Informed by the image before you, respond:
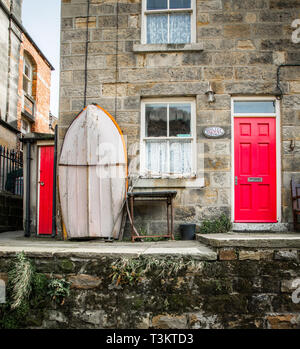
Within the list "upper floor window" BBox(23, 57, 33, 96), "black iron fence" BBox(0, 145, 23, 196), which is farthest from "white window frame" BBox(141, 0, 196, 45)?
"upper floor window" BBox(23, 57, 33, 96)

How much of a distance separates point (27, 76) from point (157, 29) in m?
8.70

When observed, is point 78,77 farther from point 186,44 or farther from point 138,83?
point 186,44

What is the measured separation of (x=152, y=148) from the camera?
6.05 metres

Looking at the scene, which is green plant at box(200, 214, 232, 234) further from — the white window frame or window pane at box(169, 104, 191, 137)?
the white window frame

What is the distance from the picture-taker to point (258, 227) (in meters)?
5.75

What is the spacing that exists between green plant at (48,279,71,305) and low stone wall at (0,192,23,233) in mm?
4557

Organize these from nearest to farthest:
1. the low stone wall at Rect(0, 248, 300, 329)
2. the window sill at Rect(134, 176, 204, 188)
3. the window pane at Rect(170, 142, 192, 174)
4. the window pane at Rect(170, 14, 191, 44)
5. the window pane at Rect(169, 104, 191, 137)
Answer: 1. the low stone wall at Rect(0, 248, 300, 329)
2. the window sill at Rect(134, 176, 204, 188)
3. the window pane at Rect(170, 142, 192, 174)
4. the window pane at Rect(169, 104, 191, 137)
5. the window pane at Rect(170, 14, 191, 44)

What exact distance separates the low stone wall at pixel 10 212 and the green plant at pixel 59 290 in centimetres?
456

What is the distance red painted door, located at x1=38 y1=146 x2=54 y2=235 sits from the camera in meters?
6.38

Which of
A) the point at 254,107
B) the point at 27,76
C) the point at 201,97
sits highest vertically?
the point at 27,76

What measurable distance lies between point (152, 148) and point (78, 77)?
1.94 metres

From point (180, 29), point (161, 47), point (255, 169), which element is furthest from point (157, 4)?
point (255, 169)

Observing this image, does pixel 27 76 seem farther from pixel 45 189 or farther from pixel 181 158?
pixel 181 158
